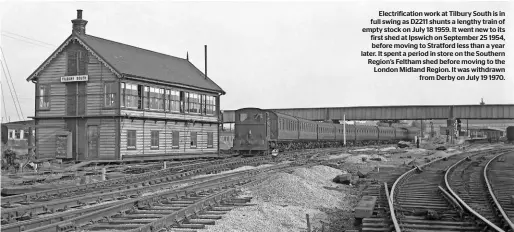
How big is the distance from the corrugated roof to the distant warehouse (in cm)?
11

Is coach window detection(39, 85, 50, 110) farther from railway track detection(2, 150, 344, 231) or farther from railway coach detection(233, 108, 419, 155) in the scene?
railway track detection(2, 150, 344, 231)

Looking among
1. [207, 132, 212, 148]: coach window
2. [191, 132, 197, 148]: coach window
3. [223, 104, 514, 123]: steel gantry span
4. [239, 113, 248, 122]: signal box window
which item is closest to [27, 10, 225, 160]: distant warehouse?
[191, 132, 197, 148]: coach window

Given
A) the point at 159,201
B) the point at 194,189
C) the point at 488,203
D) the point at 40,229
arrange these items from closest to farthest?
the point at 40,229 → the point at 159,201 → the point at 488,203 → the point at 194,189

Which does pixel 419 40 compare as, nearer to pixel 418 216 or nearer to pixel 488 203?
pixel 488 203

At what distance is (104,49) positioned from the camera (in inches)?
1077

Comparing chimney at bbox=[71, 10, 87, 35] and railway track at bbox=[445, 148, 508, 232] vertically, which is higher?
chimney at bbox=[71, 10, 87, 35]

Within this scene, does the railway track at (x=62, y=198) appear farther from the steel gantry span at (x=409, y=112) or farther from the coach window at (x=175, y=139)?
the steel gantry span at (x=409, y=112)

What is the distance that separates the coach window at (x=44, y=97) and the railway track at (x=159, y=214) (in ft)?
56.8

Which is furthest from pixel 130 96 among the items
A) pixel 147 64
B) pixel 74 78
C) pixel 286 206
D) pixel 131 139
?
pixel 286 206

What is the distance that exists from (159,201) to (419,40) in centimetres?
953

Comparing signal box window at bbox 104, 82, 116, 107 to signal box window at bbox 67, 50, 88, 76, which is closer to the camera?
signal box window at bbox 104, 82, 116, 107

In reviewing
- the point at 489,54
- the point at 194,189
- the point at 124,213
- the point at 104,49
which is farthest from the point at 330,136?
the point at 124,213

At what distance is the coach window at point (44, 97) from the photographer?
1084 inches

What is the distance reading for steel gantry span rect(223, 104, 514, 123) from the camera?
64875 millimetres
